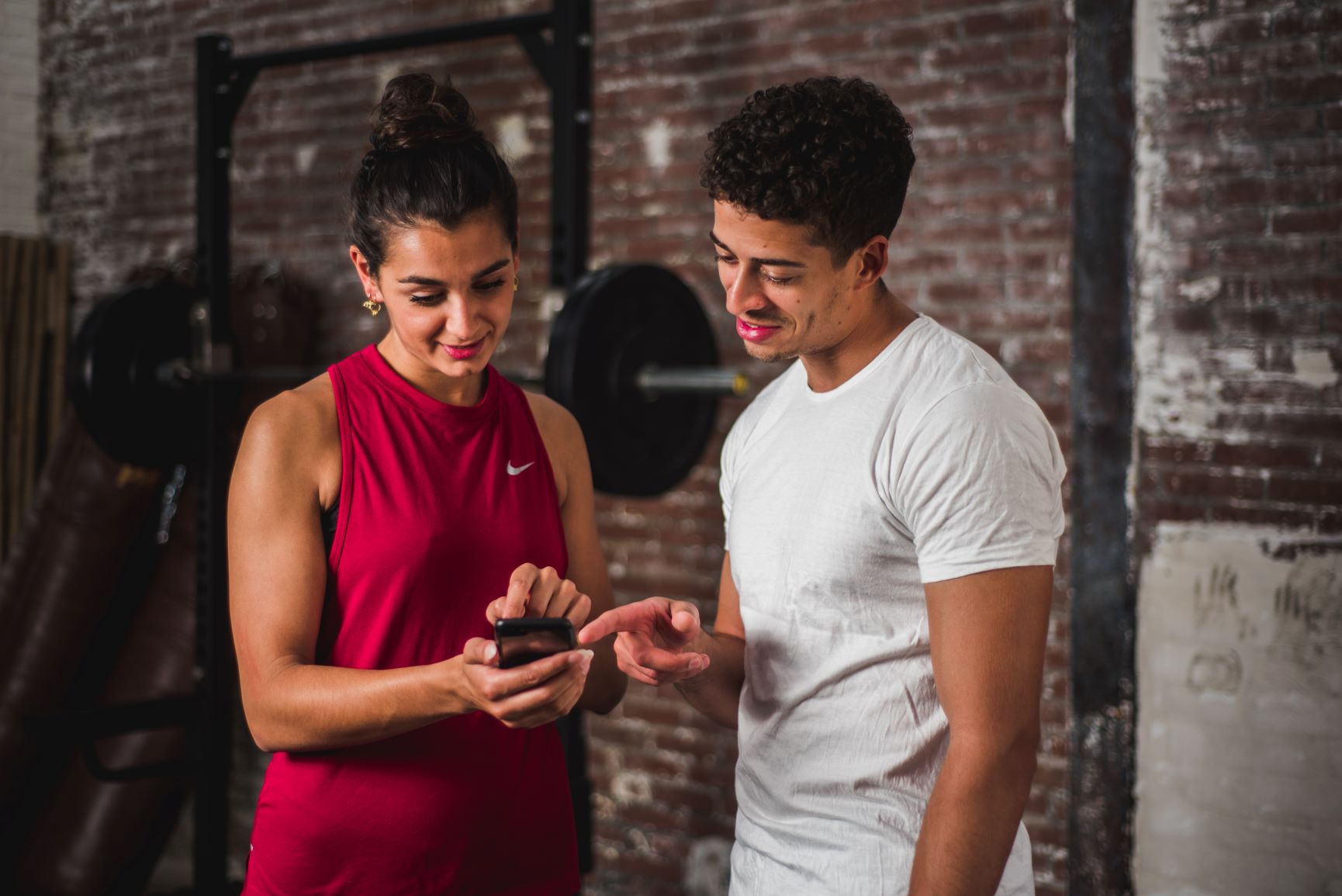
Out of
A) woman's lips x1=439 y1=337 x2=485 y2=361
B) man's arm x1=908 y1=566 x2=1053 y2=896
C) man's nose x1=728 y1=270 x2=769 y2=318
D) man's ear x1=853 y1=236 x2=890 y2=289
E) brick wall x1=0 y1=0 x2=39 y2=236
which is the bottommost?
man's arm x1=908 y1=566 x2=1053 y2=896

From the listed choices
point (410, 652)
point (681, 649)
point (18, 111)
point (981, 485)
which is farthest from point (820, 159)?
point (18, 111)

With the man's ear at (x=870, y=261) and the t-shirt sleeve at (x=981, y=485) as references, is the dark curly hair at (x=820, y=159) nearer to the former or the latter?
the man's ear at (x=870, y=261)

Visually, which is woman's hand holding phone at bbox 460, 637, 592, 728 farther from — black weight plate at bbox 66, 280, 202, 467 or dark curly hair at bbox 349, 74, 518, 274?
black weight plate at bbox 66, 280, 202, 467

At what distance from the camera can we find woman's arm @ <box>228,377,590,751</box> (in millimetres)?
1369

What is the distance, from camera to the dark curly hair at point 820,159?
4.24 ft

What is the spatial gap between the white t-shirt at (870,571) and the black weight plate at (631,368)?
102cm

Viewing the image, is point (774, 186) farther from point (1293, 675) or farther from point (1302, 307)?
point (1293, 675)

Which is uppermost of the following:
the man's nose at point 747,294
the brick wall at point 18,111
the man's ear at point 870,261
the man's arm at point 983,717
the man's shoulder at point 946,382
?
the brick wall at point 18,111

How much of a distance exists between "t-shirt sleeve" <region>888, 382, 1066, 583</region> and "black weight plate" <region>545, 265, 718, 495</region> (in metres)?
1.23

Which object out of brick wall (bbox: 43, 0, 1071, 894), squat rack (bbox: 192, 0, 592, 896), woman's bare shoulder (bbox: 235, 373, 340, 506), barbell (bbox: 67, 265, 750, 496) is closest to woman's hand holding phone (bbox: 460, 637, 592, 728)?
woman's bare shoulder (bbox: 235, 373, 340, 506)

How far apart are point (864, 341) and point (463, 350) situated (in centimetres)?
53

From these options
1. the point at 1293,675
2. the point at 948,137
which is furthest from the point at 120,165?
the point at 1293,675

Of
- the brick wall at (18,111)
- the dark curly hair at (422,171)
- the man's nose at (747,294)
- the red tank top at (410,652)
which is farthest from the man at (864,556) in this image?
the brick wall at (18,111)

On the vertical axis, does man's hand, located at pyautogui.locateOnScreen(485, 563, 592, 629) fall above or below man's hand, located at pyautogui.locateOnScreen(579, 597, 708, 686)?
above
